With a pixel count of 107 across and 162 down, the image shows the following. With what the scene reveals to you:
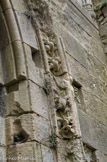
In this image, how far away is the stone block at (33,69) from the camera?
3.68 m

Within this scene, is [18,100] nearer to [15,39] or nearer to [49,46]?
[15,39]

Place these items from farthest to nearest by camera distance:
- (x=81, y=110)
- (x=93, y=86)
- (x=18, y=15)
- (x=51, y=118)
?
(x=93, y=86) < (x=81, y=110) < (x=18, y=15) < (x=51, y=118)

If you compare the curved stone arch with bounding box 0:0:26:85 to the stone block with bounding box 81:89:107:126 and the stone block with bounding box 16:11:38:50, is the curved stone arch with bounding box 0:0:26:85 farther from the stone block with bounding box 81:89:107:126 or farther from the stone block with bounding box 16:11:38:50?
the stone block with bounding box 81:89:107:126

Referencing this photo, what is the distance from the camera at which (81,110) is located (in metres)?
4.77

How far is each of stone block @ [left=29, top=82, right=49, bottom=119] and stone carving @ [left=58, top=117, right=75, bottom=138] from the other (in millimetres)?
213

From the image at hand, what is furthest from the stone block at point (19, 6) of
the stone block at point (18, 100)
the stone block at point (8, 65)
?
the stone block at point (18, 100)

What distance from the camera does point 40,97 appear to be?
3594 millimetres

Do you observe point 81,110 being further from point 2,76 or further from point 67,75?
point 2,76

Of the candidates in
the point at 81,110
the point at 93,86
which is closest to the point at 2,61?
the point at 81,110

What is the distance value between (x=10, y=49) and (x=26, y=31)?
0.45 m

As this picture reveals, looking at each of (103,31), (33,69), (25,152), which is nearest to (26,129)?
(25,152)

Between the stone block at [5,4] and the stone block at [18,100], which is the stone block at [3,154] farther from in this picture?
the stone block at [5,4]

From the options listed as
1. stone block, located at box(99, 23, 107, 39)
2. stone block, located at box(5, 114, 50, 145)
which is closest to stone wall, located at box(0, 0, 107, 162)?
stone block, located at box(5, 114, 50, 145)

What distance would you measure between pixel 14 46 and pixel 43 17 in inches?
37.0
